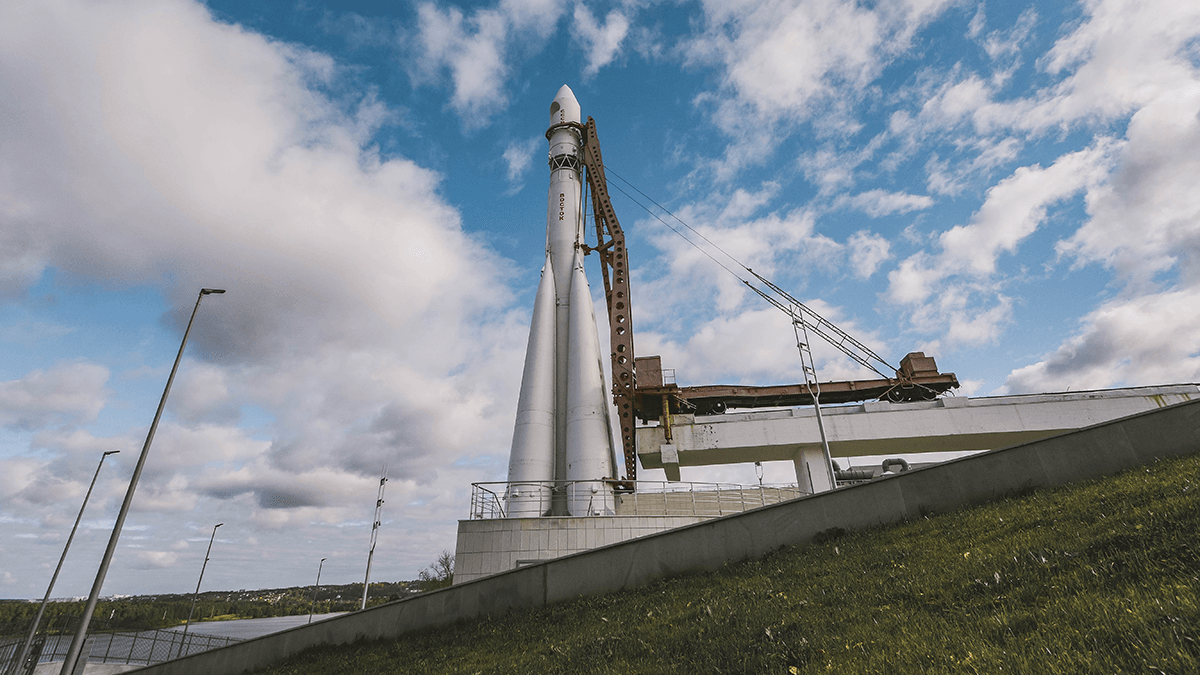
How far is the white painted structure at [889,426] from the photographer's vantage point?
1092 inches

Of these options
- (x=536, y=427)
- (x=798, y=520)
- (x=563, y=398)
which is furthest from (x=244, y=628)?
(x=798, y=520)

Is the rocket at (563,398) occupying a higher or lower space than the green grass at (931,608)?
higher

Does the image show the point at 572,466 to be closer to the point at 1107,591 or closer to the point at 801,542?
the point at 801,542

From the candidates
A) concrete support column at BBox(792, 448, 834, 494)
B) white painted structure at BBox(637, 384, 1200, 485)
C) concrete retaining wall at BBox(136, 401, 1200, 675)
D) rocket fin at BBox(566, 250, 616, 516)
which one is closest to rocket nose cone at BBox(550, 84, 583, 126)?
rocket fin at BBox(566, 250, 616, 516)

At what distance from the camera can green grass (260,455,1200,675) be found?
13.3 ft

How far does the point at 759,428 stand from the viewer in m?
28.7

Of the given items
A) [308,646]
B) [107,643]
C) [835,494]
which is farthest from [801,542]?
[107,643]

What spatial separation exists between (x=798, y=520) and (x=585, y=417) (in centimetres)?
1633

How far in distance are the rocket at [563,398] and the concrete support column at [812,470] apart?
36.3 ft

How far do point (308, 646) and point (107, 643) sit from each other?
2191 centimetres

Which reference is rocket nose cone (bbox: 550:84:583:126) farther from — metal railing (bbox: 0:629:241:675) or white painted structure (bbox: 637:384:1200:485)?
metal railing (bbox: 0:629:241:675)

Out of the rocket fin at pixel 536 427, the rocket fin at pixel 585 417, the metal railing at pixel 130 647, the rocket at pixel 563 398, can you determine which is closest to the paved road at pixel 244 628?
the metal railing at pixel 130 647

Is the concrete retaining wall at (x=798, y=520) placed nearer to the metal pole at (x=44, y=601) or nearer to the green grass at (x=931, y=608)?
the green grass at (x=931, y=608)

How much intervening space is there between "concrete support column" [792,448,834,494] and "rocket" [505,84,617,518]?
11.1 m
